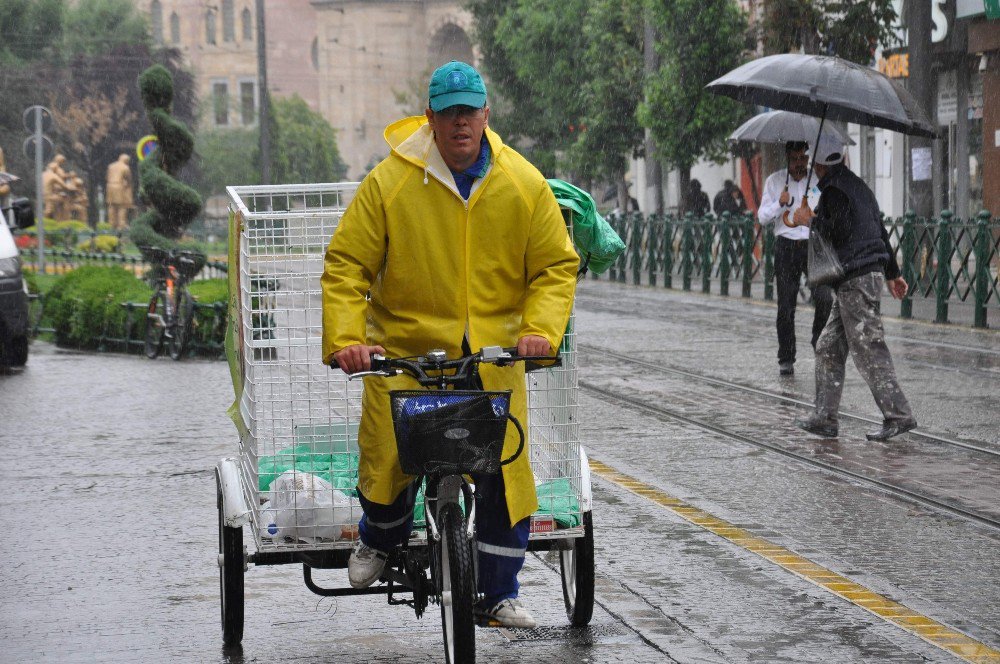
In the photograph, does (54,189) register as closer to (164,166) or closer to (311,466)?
(164,166)

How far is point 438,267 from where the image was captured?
491cm

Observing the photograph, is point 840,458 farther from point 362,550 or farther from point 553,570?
point 362,550

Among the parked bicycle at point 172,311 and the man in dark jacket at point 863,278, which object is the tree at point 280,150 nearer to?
the parked bicycle at point 172,311

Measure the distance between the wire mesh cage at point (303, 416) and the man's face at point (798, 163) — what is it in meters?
7.20

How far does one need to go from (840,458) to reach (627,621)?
11.9ft

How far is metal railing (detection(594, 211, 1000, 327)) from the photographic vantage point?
17.9m

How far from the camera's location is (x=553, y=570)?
21.8ft

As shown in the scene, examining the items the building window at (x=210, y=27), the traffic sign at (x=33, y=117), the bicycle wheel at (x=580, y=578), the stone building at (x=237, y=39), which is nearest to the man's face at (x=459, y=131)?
the bicycle wheel at (x=580, y=578)

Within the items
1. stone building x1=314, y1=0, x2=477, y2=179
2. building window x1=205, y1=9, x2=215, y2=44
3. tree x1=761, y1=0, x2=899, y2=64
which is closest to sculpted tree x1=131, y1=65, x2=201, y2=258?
tree x1=761, y1=0, x2=899, y2=64

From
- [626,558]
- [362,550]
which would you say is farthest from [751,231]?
[362,550]

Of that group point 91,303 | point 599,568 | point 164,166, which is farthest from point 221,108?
point 599,568

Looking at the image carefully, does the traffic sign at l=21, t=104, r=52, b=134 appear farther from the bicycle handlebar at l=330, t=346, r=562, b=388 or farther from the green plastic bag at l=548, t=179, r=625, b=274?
the bicycle handlebar at l=330, t=346, r=562, b=388

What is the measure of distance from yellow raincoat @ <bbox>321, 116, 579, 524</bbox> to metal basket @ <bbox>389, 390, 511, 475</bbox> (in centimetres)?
30

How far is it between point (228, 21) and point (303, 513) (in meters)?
102
